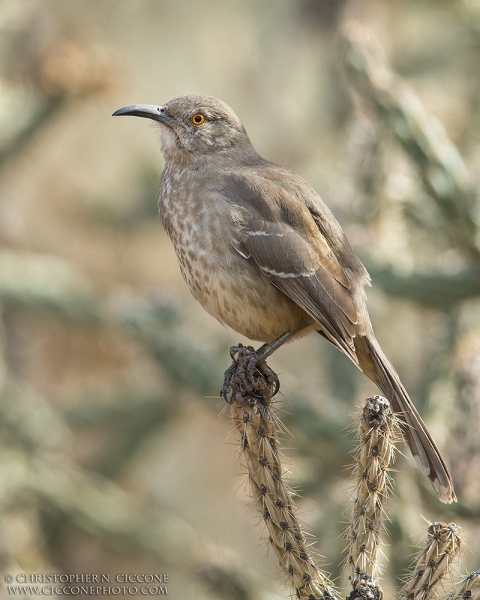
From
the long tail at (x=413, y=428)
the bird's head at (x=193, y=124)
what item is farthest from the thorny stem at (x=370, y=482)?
the bird's head at (x=193, y=124)

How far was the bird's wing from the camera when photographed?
405 centimetres

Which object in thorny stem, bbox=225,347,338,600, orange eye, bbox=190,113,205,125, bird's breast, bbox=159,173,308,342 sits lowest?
thorny stem, bbox=225,347,338,600

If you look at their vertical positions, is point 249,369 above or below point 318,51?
below

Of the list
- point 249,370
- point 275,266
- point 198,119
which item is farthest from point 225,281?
point 198,119

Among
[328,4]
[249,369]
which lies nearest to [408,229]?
[249,369]

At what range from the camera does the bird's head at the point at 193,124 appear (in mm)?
4719

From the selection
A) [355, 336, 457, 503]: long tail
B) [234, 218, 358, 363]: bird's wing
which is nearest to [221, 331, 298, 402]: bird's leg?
[234, 218, 358, 363]: bird's wing

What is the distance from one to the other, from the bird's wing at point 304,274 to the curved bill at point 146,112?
0.90m

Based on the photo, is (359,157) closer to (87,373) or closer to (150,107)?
(150,107)

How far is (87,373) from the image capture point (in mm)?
9656

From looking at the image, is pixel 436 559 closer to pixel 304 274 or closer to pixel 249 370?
pixel 249 370

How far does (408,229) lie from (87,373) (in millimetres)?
4448

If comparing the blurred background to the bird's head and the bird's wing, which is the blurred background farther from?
the bird's head

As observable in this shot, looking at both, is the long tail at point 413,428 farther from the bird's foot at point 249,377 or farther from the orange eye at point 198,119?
the orange eye at point 198,119
